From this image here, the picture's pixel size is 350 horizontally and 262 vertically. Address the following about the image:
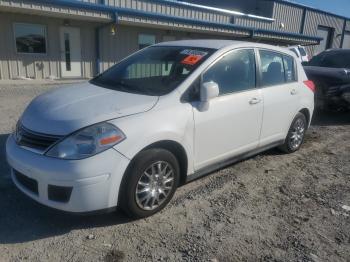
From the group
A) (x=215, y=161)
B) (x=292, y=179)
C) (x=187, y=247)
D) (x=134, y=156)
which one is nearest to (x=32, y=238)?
(x=134, y=156)

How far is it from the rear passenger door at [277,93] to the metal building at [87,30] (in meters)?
9.22

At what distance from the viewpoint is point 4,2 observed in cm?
1038

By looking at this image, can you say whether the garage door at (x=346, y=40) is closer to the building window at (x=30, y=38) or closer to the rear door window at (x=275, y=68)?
the building window at (x=30, y=38)

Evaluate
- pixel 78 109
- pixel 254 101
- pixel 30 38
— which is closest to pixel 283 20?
pixel 30 38

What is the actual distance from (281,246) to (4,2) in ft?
36.3

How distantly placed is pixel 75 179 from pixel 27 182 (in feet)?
1.94

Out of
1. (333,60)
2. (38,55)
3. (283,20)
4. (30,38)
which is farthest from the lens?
(283,20)

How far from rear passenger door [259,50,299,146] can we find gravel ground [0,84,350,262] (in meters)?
0.64

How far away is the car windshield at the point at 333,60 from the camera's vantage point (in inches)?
336

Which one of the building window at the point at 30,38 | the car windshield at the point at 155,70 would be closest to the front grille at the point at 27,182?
the car windshield at the point at 155,70

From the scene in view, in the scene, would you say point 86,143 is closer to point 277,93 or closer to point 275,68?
point 277,93

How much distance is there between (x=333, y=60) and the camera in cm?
880

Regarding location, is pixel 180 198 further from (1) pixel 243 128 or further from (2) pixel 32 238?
(2) pixel 32 238

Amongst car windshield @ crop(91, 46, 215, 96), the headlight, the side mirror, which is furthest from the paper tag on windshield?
the headlight
